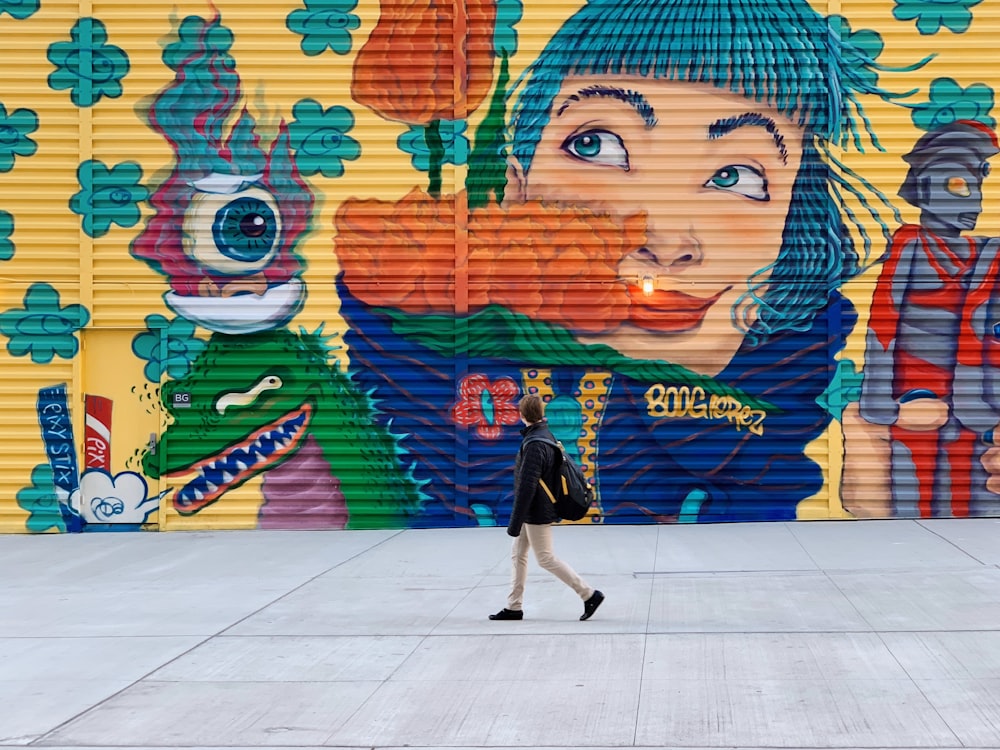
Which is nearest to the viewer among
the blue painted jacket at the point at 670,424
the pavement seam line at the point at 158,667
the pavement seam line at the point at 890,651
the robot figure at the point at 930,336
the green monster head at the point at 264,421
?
the pavement seam line at the point at 890,651

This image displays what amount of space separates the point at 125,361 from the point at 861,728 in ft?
34.2

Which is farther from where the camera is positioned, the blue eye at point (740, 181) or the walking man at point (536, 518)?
the blue eye at point (740, 181)

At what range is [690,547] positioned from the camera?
41.1 ft

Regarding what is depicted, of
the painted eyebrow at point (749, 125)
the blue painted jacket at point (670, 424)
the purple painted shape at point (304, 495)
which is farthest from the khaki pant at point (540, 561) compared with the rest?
the painted eyebrow at point (749, 125)

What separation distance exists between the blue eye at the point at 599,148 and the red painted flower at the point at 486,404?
2.65m

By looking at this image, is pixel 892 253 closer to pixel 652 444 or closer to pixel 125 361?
pixel 652 444

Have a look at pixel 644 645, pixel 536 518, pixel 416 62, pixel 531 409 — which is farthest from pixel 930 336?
pixel 644 645

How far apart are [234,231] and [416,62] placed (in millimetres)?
2813

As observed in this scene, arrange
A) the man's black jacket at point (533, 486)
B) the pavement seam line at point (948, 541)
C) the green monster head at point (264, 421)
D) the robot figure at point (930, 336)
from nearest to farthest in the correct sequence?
the man's black jacket at point (533, 486) < the pavement seam line at point (948, 541) < the robot figure at point (930, 336) < the green monster head at point (264, 421)

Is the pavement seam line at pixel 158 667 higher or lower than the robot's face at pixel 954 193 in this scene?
lower

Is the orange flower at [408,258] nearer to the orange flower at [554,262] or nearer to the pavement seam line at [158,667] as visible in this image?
the orange flower at [554,262]

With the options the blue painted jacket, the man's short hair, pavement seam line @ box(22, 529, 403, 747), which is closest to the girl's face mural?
the blue painted jacket

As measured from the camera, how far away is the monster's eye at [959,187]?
1409 cm

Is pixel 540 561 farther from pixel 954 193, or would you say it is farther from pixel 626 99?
pixel 954 193
